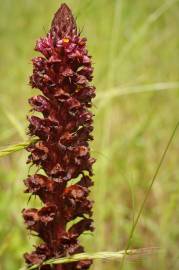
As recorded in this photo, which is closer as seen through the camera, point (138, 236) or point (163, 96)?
point (138, 236)

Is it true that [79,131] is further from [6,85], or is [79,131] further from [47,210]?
[6,85]

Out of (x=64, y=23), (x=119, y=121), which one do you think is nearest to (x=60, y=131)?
(x=64, y=23)

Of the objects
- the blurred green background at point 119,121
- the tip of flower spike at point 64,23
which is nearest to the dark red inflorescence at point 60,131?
the tip of flower spike at point 64,23

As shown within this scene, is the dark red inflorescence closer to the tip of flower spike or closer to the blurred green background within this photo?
the tip of flower spike

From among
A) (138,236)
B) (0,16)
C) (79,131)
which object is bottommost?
(79,131)

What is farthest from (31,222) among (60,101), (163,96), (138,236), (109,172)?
(163,96)

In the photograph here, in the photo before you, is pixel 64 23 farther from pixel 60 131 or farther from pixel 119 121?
pixel 119 121

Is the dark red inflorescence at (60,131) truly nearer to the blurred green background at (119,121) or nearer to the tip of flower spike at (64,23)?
the tip of flower spike at (64,23)
